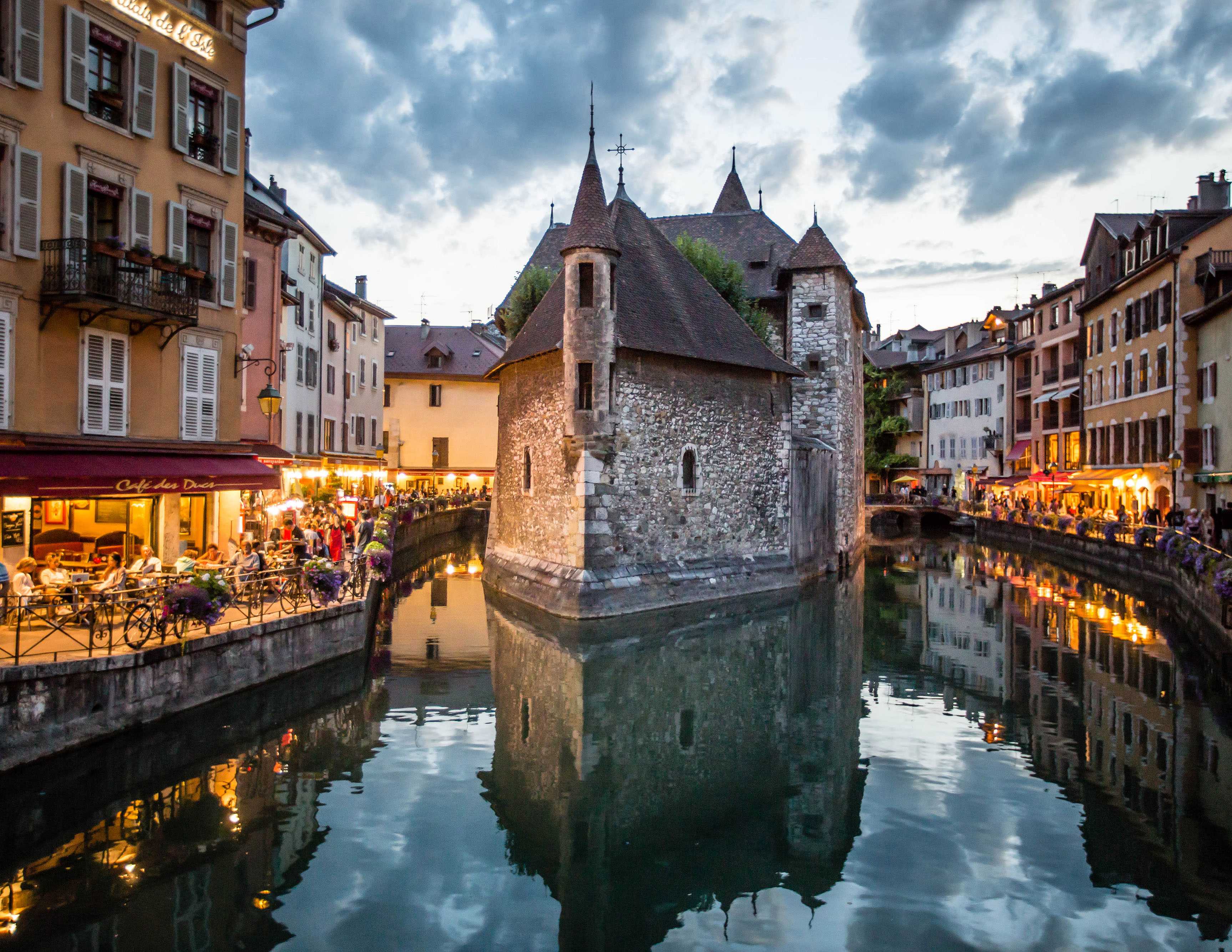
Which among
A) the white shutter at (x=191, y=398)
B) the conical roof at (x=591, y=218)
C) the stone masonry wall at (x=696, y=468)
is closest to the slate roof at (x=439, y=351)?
the stone masonry wall at (x=696, y=468)

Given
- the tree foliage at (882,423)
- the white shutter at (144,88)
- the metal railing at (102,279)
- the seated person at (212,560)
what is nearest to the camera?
the metal railing at (102,279)

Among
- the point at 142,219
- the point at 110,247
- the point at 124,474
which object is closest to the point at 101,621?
the point at 124,474

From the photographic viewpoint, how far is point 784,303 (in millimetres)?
32406

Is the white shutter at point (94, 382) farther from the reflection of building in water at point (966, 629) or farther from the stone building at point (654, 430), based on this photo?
the reflection of building in water at point (966, 629)

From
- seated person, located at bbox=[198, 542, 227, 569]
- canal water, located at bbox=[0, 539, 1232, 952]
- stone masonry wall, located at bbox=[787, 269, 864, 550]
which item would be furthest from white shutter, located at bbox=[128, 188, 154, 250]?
stone masonry wall, located at bbox=[787, 269, 864, 550]

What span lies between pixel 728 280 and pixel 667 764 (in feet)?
70.3

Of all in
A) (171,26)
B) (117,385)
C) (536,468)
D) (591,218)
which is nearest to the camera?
(117,385)

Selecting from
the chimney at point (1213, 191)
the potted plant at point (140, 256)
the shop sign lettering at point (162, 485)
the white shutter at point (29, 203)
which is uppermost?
the chimney at point (1213, 191)

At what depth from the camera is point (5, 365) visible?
13.6m

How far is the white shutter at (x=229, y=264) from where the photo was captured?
1747 cm

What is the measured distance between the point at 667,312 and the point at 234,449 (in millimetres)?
10892

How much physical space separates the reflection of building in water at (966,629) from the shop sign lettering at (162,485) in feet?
42.2

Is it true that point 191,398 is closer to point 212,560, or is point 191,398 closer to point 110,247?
point 212,560

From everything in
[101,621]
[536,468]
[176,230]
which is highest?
[176,230]
